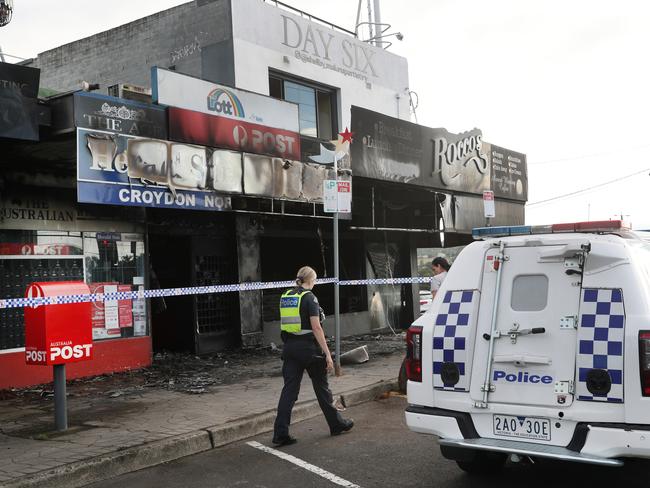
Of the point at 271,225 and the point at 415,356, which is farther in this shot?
the point at 271,225

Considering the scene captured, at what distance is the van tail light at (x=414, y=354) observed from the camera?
5133 millimetres

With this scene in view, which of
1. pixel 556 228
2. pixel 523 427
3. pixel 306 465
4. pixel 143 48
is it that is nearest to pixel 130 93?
pixel 143 48

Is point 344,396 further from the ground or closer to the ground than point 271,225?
closer to the ground

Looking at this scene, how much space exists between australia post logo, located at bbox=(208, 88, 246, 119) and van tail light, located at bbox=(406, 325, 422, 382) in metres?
6.54

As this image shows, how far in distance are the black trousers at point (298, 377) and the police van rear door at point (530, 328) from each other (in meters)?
2.26

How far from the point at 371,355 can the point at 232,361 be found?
248 centimetres

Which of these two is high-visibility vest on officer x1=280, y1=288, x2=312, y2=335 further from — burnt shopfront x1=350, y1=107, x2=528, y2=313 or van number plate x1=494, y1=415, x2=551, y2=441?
burnt shopfront x1=350, y1=107, x2=528, y2=313

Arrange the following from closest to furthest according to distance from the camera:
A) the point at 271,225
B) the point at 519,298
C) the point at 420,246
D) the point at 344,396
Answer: the point at 519,298, the point at 344,396, the point at 271,225, the point at 420,246

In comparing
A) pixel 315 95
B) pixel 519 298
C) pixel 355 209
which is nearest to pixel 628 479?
pixel 519 298

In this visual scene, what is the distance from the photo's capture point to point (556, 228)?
16.7 feet

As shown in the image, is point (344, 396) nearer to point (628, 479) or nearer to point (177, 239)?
point (628, 479)

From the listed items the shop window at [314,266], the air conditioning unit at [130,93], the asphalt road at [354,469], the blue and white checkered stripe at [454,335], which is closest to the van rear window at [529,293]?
the blue and white checkered stripe at [454,335]

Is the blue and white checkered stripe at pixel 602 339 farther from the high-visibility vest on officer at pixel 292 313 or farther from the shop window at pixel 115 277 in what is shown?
the shop window at pixel 115 277

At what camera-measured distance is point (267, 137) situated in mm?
11172
